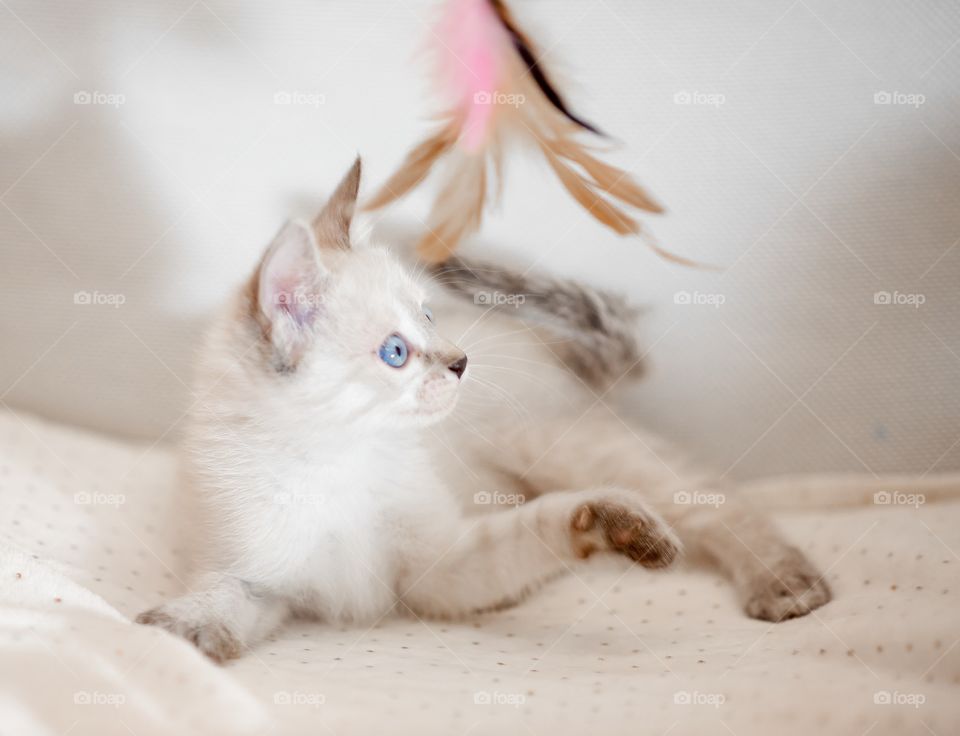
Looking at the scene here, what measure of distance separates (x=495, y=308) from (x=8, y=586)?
108 centimetres

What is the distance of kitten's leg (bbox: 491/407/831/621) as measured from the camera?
1539 millimetres

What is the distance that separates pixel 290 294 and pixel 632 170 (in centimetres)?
99

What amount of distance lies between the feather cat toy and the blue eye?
0.66 metres

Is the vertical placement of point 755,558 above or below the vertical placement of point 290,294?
below

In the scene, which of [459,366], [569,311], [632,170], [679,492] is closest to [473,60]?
[632,170]

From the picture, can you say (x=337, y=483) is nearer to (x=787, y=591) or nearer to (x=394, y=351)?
(x=394, y=351)

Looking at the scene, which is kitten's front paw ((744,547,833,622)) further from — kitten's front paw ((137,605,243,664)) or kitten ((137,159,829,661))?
kitten's front paw ((137,605,243,664))

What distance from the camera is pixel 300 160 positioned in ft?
6.93

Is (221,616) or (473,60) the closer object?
(221,616)

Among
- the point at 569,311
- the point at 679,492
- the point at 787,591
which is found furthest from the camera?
the point at 569,311

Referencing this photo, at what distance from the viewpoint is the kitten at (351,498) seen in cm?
137

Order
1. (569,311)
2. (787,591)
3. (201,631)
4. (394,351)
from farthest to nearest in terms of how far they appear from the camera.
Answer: (569,311) → (787,591) → (394,351) → (201,631)

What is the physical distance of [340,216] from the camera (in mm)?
1583

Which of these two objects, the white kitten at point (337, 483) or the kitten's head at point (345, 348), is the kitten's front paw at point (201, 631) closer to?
the white kitten at point (337, 483)
